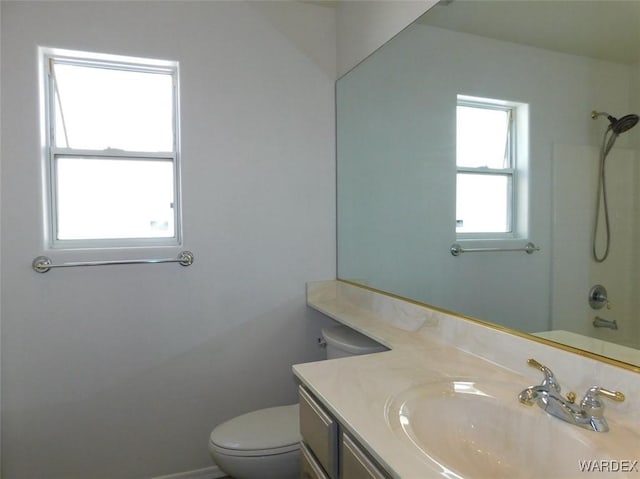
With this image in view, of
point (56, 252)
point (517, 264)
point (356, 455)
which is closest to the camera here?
point (356, 455)

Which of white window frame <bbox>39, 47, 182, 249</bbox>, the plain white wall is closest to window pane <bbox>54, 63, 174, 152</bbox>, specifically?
white window frame <bbox>39, 47, 182, 249</bbox>

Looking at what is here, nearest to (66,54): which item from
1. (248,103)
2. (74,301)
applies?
(248,103)

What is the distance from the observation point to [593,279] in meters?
1.07

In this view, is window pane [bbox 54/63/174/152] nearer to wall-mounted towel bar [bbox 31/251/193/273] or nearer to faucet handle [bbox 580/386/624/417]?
wall-mounted towel bar [bbox 31/251/193/273]

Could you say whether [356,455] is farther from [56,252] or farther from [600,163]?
[56,252]

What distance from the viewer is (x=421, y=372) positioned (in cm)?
112

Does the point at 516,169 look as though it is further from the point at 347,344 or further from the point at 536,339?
the point at 347,344

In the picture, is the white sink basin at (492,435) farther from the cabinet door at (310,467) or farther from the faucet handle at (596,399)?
the cabinet door at (310,467)

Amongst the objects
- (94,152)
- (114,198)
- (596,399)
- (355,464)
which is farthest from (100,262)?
(596,399)

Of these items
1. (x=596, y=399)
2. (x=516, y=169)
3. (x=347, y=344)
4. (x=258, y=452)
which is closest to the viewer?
(x=596, y=399)

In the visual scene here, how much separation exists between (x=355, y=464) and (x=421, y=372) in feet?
1.19

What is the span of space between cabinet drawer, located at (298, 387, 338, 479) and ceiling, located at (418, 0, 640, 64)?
1.17 meters

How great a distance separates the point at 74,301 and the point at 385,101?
5.83ft

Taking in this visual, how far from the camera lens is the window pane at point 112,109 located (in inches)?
73.9
